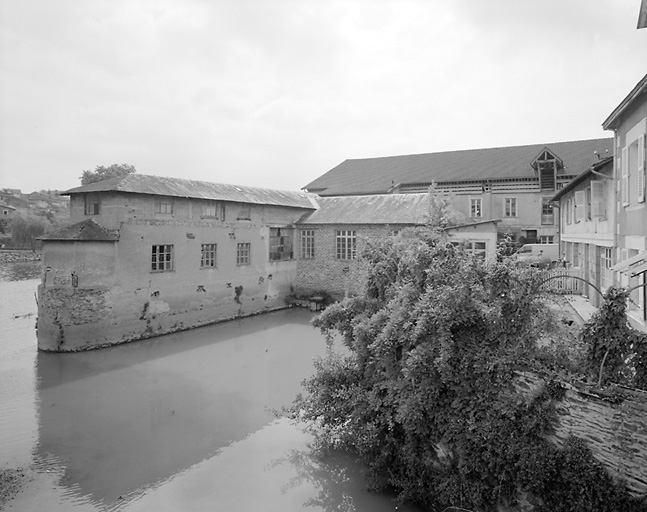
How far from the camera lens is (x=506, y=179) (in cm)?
2931

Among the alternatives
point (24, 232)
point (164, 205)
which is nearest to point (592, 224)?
point (164, 205)

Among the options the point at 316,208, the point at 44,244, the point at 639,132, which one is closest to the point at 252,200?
the point at 316,208

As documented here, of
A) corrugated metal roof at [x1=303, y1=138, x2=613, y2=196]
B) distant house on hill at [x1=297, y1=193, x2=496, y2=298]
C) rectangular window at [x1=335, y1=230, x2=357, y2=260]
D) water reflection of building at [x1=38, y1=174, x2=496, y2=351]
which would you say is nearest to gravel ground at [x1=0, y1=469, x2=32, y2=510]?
water reflection of building at [x1=38, y1=174, x2=496, y2=351]

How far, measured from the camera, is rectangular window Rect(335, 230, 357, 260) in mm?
21297

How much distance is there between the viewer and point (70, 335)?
13.8 meters

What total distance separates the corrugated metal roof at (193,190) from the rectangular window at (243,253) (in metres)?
1.86

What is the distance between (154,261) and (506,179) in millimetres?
22628

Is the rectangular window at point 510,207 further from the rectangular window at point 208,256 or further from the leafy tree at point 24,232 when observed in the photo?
the leafy tree at point 24,232

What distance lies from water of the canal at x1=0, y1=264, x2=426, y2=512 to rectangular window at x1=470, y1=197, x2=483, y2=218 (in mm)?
18602

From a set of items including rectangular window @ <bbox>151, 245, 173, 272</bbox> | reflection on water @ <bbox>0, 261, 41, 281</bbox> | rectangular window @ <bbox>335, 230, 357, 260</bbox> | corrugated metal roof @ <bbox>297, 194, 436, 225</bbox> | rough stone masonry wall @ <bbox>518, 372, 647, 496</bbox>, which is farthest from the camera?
reflection on water @ <bbox>0, 261, 41, 281</bbox>

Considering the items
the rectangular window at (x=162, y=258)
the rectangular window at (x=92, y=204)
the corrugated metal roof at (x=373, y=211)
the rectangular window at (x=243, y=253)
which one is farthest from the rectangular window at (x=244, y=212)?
the rectangular window at (x=92, y=204)

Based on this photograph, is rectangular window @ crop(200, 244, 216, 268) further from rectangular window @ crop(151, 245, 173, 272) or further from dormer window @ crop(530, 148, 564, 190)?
dormer window @ crop(530, 148, 564, 190)

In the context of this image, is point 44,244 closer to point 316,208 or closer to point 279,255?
point 279,255

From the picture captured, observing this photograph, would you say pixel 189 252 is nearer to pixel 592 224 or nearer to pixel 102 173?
pixel 592 224
